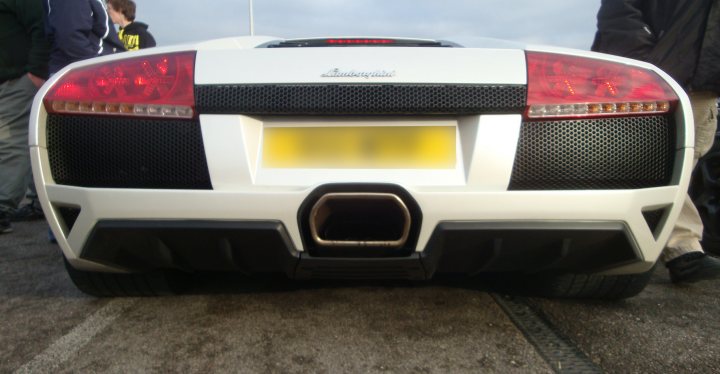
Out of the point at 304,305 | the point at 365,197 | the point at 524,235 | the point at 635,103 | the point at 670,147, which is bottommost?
the point at 304,305

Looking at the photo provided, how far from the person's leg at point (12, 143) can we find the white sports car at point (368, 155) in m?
2.60

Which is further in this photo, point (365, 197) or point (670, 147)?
point (670, 147)

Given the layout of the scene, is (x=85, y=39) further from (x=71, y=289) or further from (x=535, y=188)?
(x=535, y=188)

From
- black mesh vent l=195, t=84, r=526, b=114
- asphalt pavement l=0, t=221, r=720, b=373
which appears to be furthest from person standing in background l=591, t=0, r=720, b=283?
black mesh vent l=195, t=84, r=526, b=114

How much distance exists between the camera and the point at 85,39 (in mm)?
3395

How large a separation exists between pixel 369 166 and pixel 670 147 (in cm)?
95

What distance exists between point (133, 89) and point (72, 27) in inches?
80.6

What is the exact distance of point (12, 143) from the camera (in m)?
3.93

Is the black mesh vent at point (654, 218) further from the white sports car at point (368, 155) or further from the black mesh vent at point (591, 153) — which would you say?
the black mesh vent at point (591, 153)

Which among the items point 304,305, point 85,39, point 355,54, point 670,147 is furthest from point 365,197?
point 85,39

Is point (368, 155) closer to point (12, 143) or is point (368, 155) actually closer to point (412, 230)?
point (412, 230)

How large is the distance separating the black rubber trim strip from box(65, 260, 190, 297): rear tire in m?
1.35

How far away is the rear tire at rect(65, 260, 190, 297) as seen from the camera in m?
2.10

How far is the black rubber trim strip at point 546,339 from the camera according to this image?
166 cm
